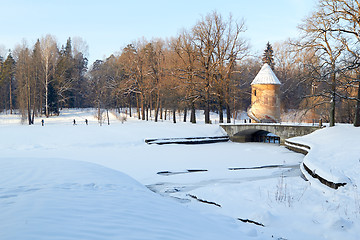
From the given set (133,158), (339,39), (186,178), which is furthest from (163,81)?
(186,178)

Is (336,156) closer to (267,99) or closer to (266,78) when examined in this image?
(267,99)

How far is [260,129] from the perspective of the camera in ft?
89.1

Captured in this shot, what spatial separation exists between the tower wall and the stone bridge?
1.84 m

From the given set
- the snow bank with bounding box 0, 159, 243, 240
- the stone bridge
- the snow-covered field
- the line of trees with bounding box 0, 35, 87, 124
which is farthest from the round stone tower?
the line of trees with bounding box 0, 35, 87, 124

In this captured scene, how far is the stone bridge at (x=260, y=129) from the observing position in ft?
78.1

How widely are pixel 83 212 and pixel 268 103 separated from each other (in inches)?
1054

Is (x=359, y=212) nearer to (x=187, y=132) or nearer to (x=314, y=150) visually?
(x=314, y=150)

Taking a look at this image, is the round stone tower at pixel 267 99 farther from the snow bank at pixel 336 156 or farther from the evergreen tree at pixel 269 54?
the evergreen tree at pixel 269 54

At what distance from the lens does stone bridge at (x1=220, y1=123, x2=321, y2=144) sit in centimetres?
2381

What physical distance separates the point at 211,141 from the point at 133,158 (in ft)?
35.6

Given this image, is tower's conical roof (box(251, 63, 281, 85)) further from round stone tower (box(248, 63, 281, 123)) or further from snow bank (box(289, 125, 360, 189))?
snow bank (box(289, 125, 360, 189))

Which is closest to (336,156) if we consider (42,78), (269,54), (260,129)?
(260,129)

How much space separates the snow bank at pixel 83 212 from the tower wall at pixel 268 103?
23.4 meters

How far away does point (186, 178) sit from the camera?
13016 mm
